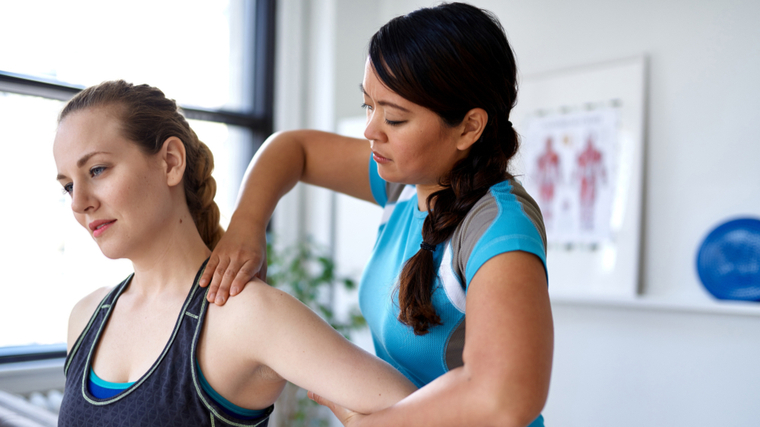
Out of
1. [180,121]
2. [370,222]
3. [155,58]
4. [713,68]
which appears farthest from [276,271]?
[713,68]

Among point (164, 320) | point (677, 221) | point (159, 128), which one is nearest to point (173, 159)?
point (159, 128)

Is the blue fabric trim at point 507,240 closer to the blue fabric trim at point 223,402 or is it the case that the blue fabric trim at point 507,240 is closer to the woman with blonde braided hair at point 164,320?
the woman with blonde braided hair at point 164,320

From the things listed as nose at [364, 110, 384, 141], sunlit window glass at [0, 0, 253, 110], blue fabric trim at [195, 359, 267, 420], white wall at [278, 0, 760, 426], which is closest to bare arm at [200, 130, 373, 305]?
blue fabric trim at [195, 359, 267, 420]

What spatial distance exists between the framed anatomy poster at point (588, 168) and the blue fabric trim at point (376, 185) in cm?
129

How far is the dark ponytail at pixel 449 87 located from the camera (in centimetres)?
95

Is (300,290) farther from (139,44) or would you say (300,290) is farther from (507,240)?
(507,240)

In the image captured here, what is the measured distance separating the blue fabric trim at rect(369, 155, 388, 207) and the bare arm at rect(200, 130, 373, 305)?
18 mm

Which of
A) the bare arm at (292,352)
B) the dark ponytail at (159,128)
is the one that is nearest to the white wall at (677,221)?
the bare arm at (292,352)

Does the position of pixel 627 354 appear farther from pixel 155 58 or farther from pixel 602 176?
pixel 155 58

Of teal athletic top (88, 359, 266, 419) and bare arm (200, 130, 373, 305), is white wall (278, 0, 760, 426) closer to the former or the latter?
bare arm (200, 130, 373, 305)

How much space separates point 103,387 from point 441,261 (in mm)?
713

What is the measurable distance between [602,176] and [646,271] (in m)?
0.47

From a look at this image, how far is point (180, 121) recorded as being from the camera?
1303mm

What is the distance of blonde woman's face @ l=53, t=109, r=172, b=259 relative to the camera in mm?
1136
